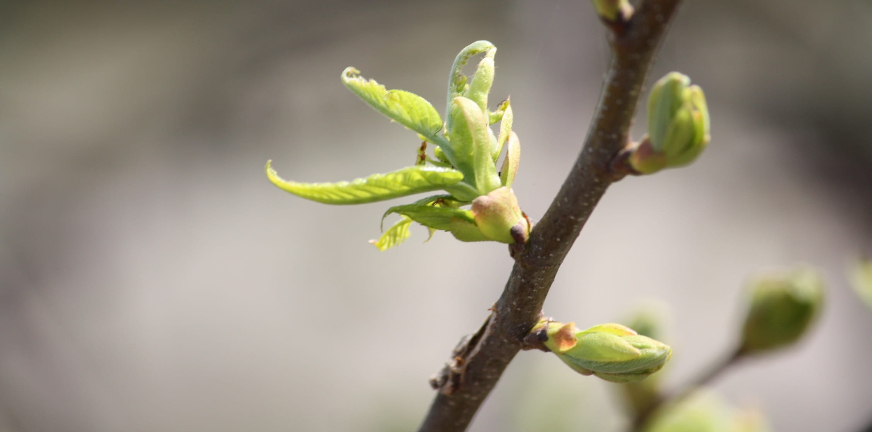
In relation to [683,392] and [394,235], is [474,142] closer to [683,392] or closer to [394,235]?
[394,235]

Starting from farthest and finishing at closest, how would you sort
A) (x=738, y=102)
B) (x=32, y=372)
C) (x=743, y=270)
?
(x=738, y=102) → (x=743, y=270) → (x=32, y=372)

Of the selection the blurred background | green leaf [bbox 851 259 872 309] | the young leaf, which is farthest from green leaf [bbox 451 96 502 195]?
the blurred background

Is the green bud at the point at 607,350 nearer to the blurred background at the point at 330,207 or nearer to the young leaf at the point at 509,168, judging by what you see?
the young leaf at the point at 509,168

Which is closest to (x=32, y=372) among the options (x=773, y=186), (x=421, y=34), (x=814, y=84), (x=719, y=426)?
(x=719, y=426)

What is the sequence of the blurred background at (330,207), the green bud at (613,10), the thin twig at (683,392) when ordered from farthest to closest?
the blurred background at (330,207)
the thin twig at (683,392)
the green bud at (613,10)

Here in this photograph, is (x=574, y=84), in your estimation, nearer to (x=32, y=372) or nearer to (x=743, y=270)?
(x=743, y=270)

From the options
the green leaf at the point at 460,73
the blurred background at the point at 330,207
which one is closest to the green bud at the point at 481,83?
the green leaf at the point at 460,73

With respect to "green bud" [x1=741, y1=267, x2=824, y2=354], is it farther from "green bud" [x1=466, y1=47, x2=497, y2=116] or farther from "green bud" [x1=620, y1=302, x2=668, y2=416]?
Result: "green bud" [x1=466, y1=47, x2=497, y2=116]

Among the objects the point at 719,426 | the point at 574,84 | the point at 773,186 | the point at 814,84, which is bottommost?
the point at 719,426
